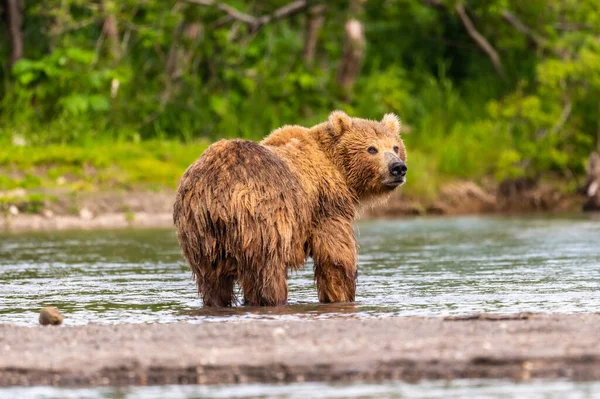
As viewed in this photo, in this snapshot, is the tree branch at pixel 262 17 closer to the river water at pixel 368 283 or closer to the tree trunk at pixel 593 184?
the tree trunk at pixel 593 184

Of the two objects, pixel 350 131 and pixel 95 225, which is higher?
pixel 350 131

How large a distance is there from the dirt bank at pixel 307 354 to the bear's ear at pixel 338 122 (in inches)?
99.2

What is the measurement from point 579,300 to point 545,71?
13.3 m

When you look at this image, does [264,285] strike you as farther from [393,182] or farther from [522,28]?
[522,28]

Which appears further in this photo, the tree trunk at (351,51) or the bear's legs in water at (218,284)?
the tree trunk at (351,51)

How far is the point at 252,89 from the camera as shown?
2188cm

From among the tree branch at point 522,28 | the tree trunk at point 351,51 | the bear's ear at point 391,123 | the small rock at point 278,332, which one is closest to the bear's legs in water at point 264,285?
the small rock at point 278,332

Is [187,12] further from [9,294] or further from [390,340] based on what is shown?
[390,340]

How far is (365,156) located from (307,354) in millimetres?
3173

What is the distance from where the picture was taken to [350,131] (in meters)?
9.12

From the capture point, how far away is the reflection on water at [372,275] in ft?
27.1

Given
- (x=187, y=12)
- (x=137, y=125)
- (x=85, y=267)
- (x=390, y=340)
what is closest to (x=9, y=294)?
(x=85, y=267)

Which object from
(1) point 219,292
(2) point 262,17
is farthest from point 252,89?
(1) point 219,292

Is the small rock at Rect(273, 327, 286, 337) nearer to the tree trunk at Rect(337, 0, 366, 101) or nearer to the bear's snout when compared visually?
the bear's snout
